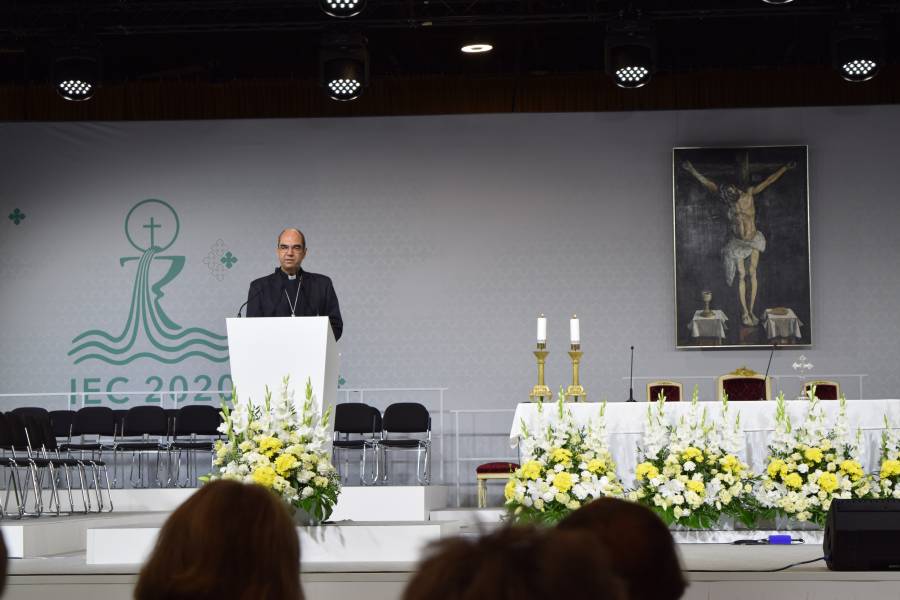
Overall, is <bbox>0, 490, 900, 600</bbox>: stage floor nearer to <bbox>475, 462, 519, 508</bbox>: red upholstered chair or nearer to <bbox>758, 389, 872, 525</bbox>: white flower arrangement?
<bbox>758, 389, 872, 525</bbox>: white flower arrangement

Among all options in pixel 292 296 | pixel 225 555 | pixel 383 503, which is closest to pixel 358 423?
pixel 383 503

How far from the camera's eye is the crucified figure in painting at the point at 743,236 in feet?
35.2

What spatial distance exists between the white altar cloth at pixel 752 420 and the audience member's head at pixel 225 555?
4640 millimetres

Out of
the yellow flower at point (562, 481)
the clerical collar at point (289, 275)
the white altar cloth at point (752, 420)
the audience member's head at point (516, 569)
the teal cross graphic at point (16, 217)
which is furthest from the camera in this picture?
the teal cross graphic at point (16, 217)

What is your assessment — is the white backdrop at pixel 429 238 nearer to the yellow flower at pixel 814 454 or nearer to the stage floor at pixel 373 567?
the stage floor at pixel 373 567

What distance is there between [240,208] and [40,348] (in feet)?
7.39

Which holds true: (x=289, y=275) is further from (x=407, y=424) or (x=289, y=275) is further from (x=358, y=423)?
(x=407, y=424)

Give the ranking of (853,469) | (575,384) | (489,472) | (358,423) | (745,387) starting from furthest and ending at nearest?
1. (358,423)
2. (489,472)
3. (745,387)
4. (575,384)
5. (853,469)

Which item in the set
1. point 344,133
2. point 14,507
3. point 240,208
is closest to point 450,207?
point 344,133

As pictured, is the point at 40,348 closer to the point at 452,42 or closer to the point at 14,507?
the point at 14,507

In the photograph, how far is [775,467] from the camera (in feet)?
18.0

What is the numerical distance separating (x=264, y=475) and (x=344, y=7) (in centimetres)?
394

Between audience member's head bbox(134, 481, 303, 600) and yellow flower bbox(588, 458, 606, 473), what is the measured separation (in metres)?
3.50

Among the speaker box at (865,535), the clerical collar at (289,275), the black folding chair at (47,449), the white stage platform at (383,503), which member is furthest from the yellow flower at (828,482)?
the black folding chair at (47,449)
